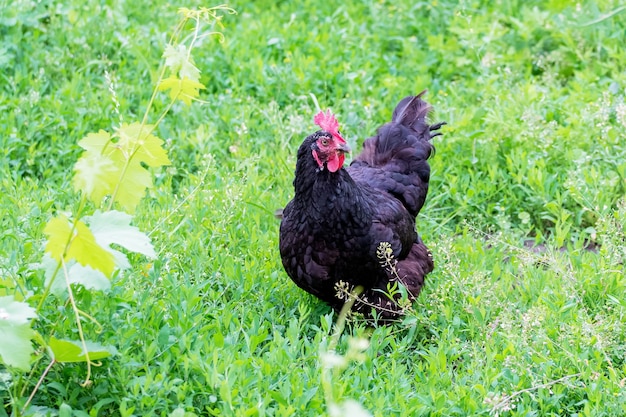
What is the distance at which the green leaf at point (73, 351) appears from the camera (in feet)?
10.4

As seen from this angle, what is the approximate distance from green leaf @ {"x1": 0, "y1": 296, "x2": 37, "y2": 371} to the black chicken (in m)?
1.56

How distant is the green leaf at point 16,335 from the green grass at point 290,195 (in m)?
0.35

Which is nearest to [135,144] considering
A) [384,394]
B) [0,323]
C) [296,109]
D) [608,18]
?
[0,323]

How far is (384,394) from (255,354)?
0.66 meters

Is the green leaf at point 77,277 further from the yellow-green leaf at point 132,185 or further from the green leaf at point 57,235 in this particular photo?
the yellow-green leaf at point 132,185

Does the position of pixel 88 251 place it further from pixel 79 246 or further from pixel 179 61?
pixel 179 61

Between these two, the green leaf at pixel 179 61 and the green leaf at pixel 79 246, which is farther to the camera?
the green leaf at pixel 179 61

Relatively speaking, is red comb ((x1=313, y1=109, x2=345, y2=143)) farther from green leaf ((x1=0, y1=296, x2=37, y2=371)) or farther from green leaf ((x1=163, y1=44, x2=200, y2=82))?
green leaf ((x1=0, y1=296, x2=37, y2=371))

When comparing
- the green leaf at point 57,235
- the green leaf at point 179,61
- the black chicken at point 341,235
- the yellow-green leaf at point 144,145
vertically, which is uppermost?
the green leaf at point 179,61

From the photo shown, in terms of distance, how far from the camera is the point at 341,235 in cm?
425

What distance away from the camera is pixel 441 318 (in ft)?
14.8

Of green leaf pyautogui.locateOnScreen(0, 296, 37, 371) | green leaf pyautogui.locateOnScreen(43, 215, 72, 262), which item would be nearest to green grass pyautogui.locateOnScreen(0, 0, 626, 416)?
green leaf pyautogui.locateOnScreen(0, 296, 37, 371)

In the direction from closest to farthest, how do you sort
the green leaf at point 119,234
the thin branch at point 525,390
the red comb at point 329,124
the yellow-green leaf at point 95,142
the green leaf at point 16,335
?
the green leaf at point 16,335
the green leaf at point 119,234
the yellow-green leaf at point 95,142
the thin branch at point 525,390
the red comb at point 329,124

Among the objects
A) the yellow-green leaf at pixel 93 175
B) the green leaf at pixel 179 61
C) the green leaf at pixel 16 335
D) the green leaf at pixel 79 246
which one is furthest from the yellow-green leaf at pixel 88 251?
the green leaf at pixel 179 61
